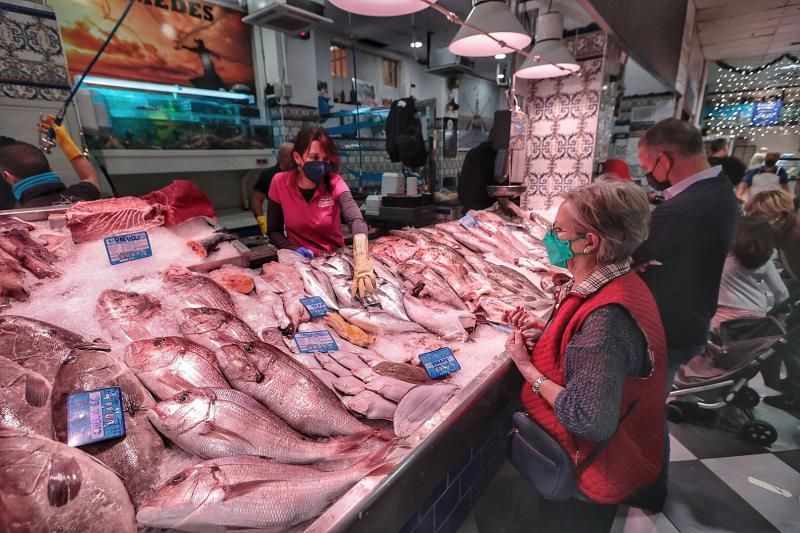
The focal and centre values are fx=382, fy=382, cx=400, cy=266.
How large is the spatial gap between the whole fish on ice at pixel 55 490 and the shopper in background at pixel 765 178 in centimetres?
822

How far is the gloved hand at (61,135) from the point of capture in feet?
7.89

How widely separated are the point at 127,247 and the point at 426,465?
5.61 feet

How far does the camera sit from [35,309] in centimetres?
143

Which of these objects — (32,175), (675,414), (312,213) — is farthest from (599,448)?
(32,175)

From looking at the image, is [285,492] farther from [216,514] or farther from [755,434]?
[755,434]

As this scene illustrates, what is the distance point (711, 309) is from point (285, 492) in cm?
278

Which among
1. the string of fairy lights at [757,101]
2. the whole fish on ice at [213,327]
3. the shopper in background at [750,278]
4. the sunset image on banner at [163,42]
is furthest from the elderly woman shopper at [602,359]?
the string of fairy lights at [757,101]

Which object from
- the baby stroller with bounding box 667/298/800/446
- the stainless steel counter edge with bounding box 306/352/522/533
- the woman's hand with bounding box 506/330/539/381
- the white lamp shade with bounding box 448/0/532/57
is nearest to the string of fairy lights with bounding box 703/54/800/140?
the baby stroller with bounding box 667/298/800/446

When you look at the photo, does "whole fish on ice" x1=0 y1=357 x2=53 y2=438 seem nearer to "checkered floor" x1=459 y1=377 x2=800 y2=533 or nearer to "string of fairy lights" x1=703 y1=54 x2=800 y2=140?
"checkered floor" x1=459 y1=377 x2=800 y2=533

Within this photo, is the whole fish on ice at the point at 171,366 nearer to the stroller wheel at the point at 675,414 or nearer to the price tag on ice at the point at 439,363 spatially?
the price tag on ice at the point at 439,363

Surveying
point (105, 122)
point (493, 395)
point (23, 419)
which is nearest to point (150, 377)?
point (23, 419)

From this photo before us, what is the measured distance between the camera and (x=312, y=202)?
300cm

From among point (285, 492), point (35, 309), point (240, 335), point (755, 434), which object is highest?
point (35, 309)

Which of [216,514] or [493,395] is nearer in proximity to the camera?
[216,514]
